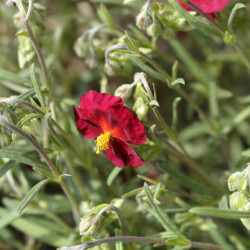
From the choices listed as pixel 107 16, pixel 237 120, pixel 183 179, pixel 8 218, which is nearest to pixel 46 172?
pixel 8 218

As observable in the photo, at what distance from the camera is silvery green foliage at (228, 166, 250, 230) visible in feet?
4.77

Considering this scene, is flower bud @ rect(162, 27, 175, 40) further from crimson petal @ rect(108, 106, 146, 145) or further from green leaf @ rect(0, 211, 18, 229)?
green leaf @ rect(0, 211, 18, 229)

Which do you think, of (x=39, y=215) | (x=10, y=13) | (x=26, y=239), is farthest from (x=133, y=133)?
(x=10, y=13)

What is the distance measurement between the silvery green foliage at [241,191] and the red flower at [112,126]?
32cm

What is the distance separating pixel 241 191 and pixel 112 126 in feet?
1.76

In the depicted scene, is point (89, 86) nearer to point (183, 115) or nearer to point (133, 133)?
point (183, 115)

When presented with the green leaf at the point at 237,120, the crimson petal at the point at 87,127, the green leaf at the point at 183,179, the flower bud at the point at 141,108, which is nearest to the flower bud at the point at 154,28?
the flower bud at the point at 141,108

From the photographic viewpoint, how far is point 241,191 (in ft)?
4.81

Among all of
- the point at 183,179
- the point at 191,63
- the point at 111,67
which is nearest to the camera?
the point at 111,67

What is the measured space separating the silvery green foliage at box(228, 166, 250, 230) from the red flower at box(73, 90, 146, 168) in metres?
0.32

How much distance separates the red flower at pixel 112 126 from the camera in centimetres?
159

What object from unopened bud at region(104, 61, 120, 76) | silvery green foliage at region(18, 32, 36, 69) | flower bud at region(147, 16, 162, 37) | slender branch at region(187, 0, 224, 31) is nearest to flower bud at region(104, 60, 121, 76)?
unopened bud at region(104, 61, 120, 76)

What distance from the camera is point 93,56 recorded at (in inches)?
81.6

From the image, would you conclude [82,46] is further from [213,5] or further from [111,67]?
[213,5]
